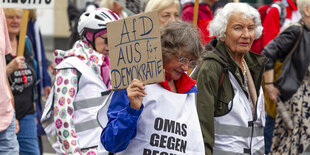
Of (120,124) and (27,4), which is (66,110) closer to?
(120,124)

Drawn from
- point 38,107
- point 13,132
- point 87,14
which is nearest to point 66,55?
point 87,14

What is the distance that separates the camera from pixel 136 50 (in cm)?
371

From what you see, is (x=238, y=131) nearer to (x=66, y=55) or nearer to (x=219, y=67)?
(x=219, y=67)

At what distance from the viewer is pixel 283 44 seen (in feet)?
23.3

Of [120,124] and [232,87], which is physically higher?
[232,87]

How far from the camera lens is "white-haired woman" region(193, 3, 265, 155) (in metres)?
4.64

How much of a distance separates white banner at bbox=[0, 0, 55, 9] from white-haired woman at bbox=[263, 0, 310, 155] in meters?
2.41

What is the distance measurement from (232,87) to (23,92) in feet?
8.89

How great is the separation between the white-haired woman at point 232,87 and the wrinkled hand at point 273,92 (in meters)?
2.11

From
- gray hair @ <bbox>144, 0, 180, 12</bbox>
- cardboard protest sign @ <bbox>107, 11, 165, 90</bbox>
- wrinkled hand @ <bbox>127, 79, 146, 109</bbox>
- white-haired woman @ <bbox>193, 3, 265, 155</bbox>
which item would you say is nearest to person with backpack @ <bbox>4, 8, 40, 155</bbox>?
gray hair @ <bbox>144, 0, 180, 12</bbox>

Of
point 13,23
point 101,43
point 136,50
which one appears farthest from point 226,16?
point 13,23

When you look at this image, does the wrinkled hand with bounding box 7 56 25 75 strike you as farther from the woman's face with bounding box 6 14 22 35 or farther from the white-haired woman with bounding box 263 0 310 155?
the white-haired woman with bounding box 263 0 310 155

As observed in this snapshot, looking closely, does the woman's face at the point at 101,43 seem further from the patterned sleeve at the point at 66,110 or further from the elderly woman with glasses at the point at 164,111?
the elderly woman with glasses at the point at 164,111

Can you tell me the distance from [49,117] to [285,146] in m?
3.04
